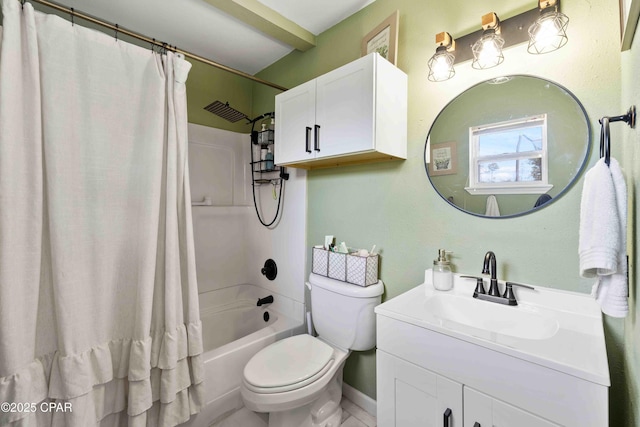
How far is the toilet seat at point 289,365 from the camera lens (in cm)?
118

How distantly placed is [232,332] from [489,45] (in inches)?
99.7

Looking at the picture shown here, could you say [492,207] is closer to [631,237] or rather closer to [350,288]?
[631,237]

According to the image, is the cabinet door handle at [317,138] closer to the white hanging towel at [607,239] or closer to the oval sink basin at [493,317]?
the oval sink basin at [493,317]

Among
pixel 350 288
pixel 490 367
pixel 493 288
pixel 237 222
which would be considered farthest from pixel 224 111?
pixel 490 367

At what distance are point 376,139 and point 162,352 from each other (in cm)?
144

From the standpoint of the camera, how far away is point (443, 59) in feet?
4.00

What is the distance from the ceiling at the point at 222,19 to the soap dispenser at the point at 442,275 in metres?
1.59

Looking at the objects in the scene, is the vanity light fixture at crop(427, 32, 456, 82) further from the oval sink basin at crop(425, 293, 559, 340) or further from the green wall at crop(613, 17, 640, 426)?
the oval sink basin at crop(425, 293, 559, 340)

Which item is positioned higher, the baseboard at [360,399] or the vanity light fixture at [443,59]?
the vanity light fixture at [443,59]

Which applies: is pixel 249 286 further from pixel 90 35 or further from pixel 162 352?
pixel 90 35

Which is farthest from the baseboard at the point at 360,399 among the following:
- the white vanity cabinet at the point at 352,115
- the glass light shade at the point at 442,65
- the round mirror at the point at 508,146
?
the glass light shade at the point at 442,65

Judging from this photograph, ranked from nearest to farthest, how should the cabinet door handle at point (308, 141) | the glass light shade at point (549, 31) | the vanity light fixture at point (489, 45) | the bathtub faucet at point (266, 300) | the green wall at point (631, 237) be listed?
the green wall at point (631, 237) → the glass light shade at point (549, 31) → the vanity light fixture at point (489, 45) → the cabinet door handle at point (308, 141) → the bathtub faucet at point (266, 300)

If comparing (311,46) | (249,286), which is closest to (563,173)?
(311,46)

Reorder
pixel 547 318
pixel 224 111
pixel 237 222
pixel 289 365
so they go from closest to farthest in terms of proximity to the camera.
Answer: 1. pixel 547 318
2. pixel 289 365
3. pixel 224 111
4. pixel 237 222
